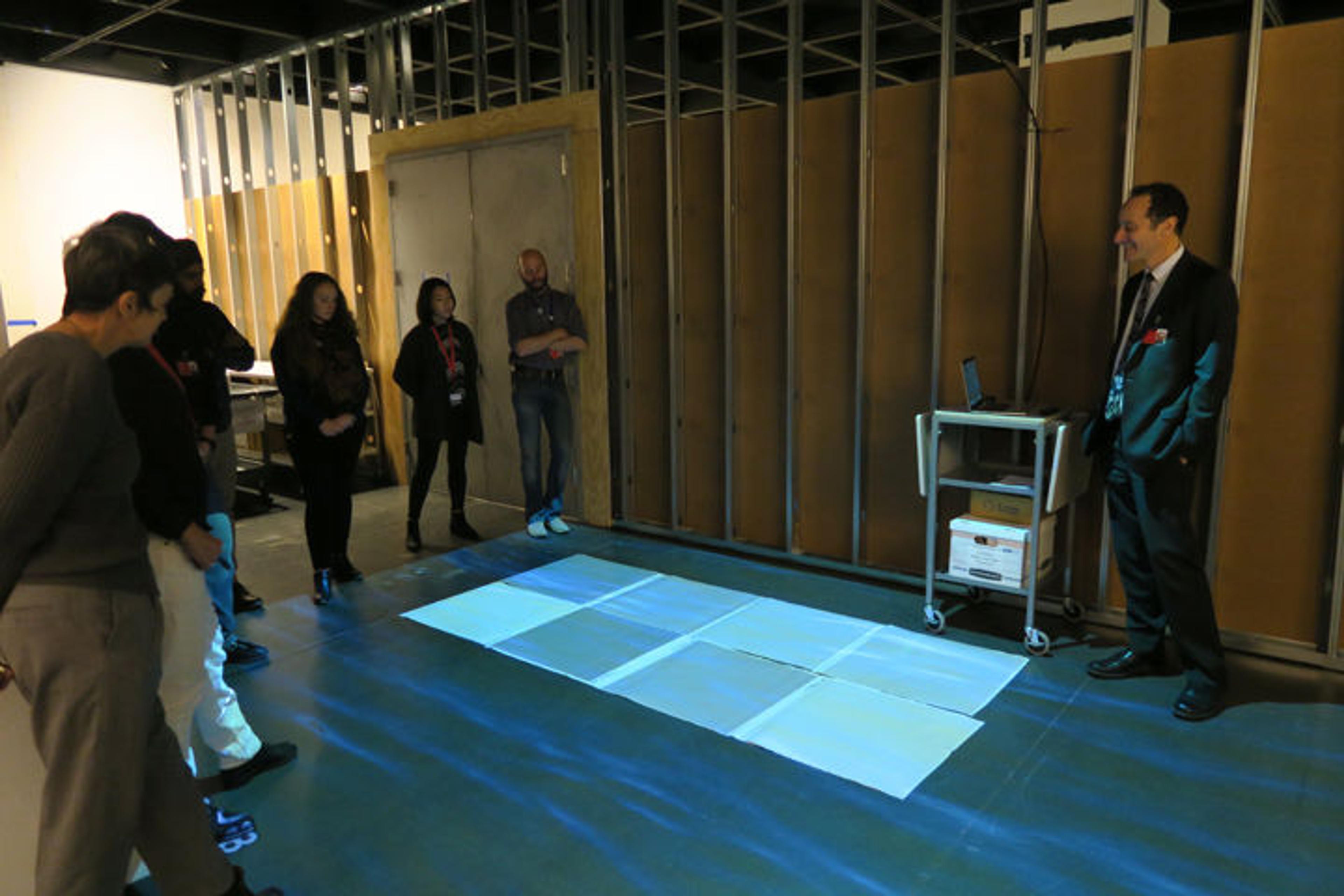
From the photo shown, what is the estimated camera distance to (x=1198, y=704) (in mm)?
3100

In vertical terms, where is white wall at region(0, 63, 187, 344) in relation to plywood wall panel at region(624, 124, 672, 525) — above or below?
above

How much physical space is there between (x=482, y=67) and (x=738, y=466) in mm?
3253

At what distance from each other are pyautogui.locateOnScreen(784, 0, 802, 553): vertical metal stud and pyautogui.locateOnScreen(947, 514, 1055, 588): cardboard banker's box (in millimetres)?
1170

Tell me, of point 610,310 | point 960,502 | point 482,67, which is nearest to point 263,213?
point 482,67

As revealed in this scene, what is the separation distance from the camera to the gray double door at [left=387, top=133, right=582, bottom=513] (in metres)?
5.54

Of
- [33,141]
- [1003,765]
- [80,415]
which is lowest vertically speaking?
[1003,765]

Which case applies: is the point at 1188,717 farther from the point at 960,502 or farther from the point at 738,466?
the point at 738,466

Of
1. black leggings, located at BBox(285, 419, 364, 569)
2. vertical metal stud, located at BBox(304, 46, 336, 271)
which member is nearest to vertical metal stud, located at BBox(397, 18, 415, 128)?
vertical metal stud, located at BBox(304, 46, 336, 271)

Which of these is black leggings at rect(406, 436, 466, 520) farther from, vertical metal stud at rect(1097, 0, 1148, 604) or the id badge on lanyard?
vertical metal stud at rect(1097, 0, 1148, 604)

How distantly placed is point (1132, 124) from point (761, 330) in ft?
6.63

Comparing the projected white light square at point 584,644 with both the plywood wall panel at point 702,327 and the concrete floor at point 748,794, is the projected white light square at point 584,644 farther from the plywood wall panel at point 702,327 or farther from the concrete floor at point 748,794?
the plywood wall panel at point 702,327

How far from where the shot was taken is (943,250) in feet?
13.8

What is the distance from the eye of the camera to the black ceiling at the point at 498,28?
629cm

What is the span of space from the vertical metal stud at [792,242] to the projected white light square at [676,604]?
0.70m
